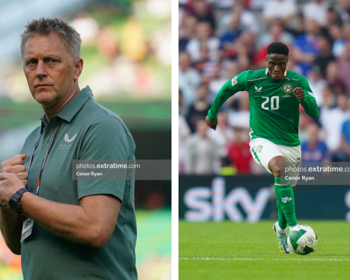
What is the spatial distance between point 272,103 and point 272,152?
29 cm

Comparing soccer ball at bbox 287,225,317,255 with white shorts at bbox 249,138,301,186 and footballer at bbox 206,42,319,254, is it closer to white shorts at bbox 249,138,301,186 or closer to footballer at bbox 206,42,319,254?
footballer at bbox 206,42,319,254

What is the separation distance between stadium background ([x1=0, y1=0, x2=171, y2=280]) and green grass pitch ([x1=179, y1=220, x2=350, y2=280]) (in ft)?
0.80

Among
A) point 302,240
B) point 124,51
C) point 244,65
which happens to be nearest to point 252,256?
point 302,240

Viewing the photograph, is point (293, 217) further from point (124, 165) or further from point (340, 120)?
point (124, 165)

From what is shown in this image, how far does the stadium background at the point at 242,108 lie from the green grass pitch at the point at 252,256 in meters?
0.03

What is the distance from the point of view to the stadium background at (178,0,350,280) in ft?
13.0

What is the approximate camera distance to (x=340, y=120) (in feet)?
13.5

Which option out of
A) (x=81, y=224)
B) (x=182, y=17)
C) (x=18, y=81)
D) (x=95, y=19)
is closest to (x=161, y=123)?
(x=95, y=19)

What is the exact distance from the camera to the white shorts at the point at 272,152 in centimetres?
296

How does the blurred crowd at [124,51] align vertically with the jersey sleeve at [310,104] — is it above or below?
above

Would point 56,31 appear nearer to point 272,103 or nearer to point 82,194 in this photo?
point 82,194

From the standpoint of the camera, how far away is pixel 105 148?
4.25 ft

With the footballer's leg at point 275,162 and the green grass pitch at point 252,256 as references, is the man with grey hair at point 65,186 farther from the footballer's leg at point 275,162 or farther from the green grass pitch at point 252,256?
the footballer's leg at point 275,162

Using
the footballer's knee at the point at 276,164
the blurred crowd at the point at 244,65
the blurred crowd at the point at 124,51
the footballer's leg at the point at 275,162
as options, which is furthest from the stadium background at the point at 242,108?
the blurred crowd at the point at 124,51
